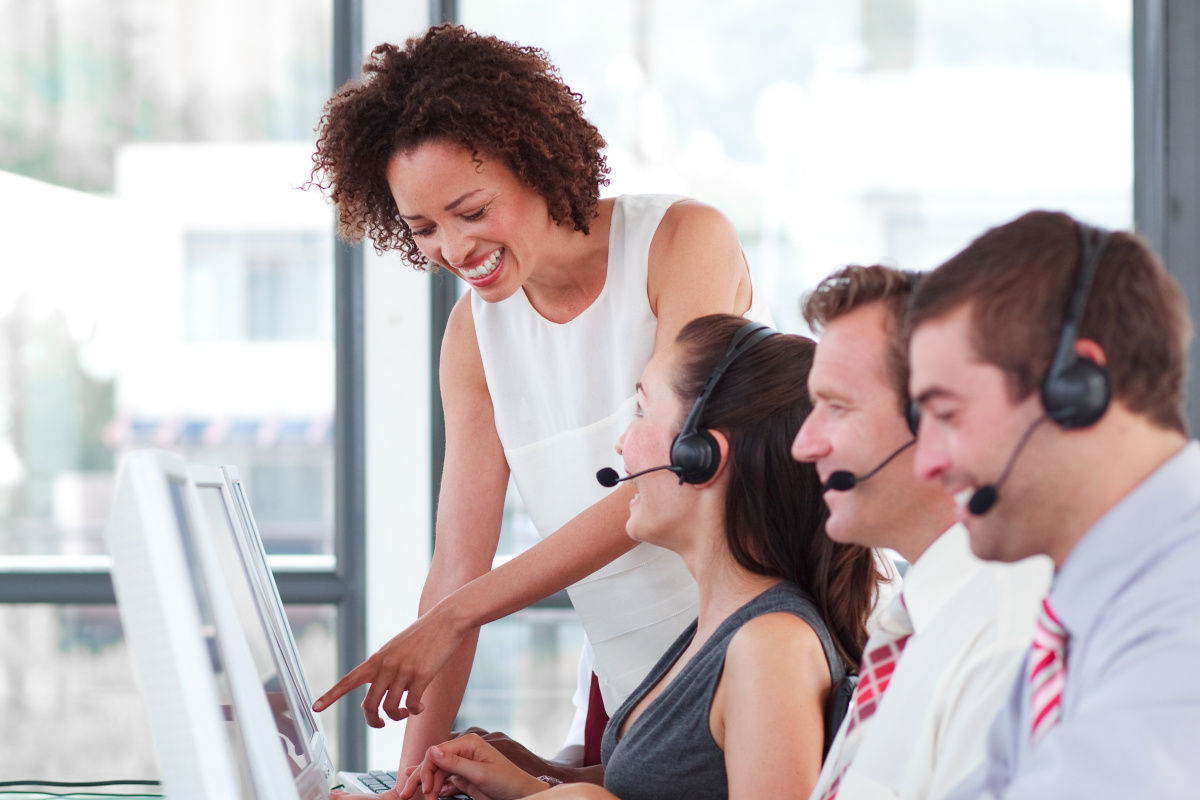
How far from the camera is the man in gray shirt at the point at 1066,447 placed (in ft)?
1.96

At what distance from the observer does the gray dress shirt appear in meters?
0.55

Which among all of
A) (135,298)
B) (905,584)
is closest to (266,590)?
(905,584)

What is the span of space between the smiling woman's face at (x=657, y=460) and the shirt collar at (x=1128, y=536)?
0.62 metres

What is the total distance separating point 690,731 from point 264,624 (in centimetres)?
44

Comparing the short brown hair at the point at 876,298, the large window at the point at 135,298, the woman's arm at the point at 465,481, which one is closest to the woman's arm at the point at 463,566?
the woman's arm at the point at 465,481

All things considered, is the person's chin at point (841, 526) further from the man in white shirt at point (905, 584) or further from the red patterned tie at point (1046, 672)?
the red patterned tie at point (1046, 672)

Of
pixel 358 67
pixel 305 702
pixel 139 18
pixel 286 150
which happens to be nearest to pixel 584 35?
pixel 358 67

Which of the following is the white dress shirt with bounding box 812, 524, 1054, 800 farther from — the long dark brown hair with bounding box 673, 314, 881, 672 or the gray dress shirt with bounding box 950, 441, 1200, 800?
the long dark brown hair with bounding box 673, 314, 881, 672

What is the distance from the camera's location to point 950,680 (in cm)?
80

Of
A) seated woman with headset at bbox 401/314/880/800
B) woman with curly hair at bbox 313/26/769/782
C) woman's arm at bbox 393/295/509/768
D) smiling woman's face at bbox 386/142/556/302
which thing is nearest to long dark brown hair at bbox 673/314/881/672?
seated woman with headset at bbox 401/314/880/800

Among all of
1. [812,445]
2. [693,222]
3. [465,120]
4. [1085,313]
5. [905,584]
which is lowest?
[905,584]

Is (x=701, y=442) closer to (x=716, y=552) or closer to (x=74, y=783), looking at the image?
(x=716, y=552)

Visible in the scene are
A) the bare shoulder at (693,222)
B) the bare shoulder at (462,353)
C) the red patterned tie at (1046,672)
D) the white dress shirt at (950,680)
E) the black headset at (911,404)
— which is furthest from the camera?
the bare shoulder at (462,353)

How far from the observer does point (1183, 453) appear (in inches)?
25.0
